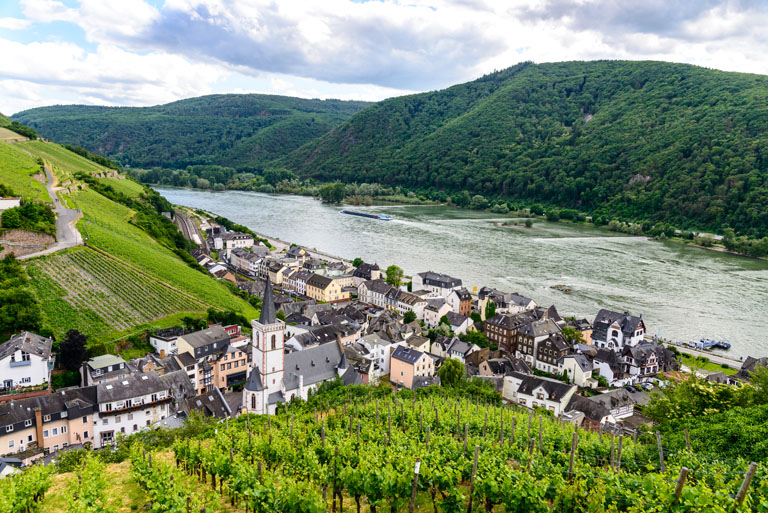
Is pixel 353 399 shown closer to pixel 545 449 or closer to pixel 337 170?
pixel 545 449

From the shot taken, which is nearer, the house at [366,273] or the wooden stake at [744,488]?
the wooden stake at [744,488]

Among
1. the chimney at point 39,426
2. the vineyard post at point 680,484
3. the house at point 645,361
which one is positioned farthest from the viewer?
the house at point 645,361

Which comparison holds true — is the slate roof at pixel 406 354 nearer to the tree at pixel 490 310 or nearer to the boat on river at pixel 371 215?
the tree at pixel 490 310

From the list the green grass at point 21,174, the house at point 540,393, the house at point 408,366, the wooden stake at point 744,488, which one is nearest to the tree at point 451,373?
the house at point 408,366

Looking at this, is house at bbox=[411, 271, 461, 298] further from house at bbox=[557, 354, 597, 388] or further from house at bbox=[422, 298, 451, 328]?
house at bbox=[557, 354, 597, 388]

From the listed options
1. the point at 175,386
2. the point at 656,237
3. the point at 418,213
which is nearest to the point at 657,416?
the point at 175,386

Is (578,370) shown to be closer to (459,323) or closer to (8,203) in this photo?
(459,323)
